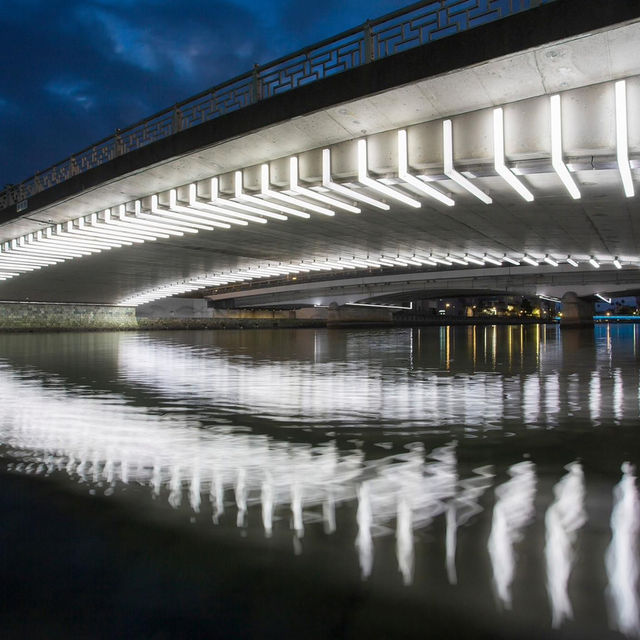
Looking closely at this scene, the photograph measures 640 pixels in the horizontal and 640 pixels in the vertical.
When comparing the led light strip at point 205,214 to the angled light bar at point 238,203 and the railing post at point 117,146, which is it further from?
the railing post at point 117,146

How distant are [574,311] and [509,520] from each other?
2218 inches

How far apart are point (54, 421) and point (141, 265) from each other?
2869cm

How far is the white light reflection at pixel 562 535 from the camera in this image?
2.48 metres

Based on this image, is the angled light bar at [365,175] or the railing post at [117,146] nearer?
the angled light bar at [365,175]

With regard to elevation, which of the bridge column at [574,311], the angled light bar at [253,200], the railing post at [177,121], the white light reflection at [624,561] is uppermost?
the railing post at [177,121]

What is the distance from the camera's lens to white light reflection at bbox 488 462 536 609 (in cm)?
270

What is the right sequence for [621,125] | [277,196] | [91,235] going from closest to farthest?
[621,125] < [277,196] < [91,235]

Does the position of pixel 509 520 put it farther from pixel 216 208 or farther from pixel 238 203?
pixel 216 208

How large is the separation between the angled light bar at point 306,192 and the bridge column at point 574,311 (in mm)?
41641

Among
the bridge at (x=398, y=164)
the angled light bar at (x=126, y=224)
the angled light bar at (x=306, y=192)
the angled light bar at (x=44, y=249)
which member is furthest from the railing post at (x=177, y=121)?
the angled light bar at (x=44, y=249)

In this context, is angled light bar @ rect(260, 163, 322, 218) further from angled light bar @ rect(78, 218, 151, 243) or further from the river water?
the river water

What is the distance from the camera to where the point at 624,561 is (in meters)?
2.84

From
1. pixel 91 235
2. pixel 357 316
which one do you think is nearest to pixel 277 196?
pixel 91 235

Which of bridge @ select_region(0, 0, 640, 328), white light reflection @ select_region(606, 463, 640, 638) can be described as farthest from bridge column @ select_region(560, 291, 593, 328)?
white light reflection @ select_region(606, 463, 640, 638)
